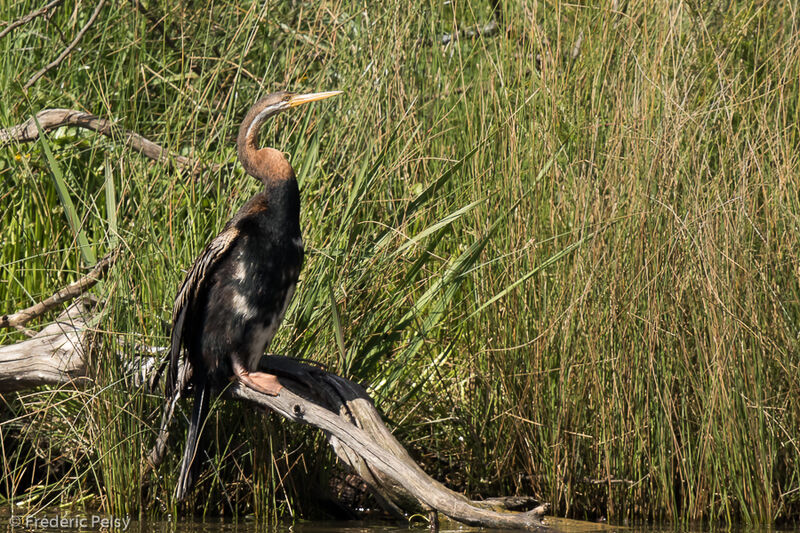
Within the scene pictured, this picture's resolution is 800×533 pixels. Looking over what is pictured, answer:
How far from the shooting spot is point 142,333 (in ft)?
12.4

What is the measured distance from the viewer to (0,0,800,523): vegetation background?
11.9ft

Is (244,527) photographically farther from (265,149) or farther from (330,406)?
(265,149)

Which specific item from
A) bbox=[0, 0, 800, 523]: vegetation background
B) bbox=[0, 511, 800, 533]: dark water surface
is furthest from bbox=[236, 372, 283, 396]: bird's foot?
bbox=[0, 511, 800, 533]: dark water surface

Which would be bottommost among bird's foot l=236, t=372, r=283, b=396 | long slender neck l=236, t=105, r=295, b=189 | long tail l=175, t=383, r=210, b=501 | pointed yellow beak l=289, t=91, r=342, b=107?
long tail l=175, t=383, r=210, b=501

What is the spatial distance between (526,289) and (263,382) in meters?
1.16

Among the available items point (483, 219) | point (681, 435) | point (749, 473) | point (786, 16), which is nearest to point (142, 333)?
point (483, 219)

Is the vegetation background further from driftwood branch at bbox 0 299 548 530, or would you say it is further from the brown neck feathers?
the brown neck feathers

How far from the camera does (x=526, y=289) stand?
3951 mm

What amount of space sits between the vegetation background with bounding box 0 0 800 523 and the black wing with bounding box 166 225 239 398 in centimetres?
19

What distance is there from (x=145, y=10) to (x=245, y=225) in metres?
2.37

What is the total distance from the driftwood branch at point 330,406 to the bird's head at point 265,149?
0.71 metres

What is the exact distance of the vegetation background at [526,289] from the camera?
3.62 m

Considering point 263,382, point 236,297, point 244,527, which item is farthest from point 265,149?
point 244,527

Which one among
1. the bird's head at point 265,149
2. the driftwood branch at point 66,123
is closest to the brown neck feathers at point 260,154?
the bird's head at point 265,149
